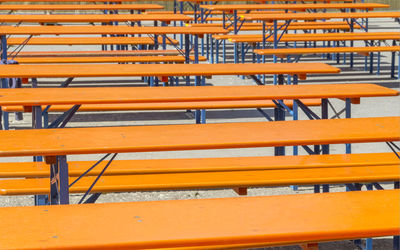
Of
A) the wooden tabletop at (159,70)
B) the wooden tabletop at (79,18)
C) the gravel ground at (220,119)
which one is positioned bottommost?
the gravel ground at (220,119)

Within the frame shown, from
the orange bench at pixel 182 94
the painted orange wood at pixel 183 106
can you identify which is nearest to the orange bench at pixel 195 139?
the orange bench at pixel 182 94

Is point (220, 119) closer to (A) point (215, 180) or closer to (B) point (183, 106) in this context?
(B) point (183, 106)

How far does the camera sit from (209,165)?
4016mm

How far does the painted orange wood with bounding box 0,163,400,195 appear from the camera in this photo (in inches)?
143

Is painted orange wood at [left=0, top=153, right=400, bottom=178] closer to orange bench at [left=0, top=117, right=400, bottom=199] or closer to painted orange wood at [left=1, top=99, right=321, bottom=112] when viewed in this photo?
orange bench at [left=0, top=117, right=400, bottom=199]

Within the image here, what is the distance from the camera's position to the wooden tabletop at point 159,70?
17.5 feet

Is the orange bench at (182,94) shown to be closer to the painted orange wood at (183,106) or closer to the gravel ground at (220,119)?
the gravel ground at (220,119)

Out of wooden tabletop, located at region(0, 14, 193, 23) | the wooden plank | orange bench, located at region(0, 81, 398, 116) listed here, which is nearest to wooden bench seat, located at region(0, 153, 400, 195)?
the wooden plank

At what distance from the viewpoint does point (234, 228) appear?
2.26m

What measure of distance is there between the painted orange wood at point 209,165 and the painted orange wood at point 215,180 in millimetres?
38

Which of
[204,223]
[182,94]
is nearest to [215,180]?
[182,94]

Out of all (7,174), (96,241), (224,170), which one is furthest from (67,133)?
(96,241)

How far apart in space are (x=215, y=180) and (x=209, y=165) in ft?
0.98

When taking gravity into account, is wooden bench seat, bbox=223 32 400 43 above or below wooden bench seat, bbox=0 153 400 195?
above
